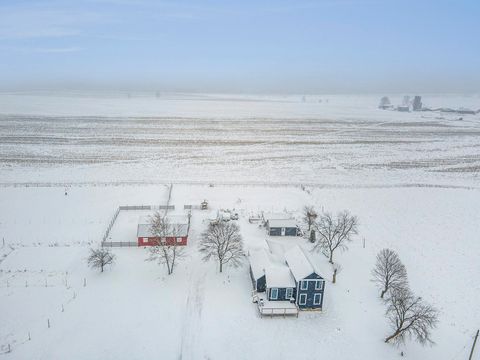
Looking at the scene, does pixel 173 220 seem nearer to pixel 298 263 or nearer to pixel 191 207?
pixel 191 207

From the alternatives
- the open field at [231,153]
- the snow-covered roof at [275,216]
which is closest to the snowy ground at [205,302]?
the snow-covered roof at [275,216]

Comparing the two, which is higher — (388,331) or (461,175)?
(461,175)

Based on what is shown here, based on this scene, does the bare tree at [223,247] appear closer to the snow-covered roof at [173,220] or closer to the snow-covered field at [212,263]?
the snow-covered field at [212,263]

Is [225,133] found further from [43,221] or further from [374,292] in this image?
[374,292]

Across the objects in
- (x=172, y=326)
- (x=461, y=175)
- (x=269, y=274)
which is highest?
(x=461, y=175)

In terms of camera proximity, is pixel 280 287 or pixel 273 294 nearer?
pixel 280 287

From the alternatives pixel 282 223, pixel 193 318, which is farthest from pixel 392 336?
pixel 282 223

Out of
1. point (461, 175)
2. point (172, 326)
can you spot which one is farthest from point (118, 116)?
point (172, 326)
